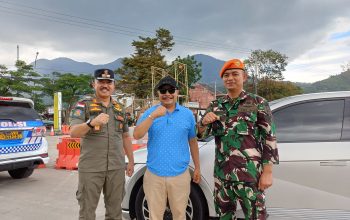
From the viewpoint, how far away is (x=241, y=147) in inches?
104

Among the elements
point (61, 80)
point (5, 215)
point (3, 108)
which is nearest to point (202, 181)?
point (5, 215)

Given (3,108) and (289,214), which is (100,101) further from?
(3,108)

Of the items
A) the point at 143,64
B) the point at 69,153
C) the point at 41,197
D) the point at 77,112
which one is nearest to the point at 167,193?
the point at 77,112

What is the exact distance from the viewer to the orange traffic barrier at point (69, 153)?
29.1 feet

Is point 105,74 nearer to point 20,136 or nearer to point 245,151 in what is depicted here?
point 245,151

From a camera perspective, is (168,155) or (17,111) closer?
(168,155)

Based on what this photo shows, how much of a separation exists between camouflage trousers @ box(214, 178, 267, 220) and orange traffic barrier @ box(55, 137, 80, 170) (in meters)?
6.71

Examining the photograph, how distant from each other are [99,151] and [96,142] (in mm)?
84

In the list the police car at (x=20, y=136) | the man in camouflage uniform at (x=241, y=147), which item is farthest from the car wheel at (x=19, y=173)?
the man in camouflage uniform at (x=241, y=147)

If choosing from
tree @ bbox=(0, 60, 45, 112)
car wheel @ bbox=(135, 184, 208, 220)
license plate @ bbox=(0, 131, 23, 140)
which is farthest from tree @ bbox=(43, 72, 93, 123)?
car wheel @ bbox=(135, 184, 208, 220)

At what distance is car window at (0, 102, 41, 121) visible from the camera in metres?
6.48

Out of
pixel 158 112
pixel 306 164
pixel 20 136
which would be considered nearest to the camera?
pixel 158 112

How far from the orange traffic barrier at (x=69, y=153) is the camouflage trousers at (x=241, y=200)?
671 centimetres

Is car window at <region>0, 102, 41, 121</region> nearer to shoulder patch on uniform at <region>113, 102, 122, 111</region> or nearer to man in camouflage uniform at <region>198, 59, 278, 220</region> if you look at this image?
shoulder patch on uniform at <region>113, 102, 122, 111</region>
